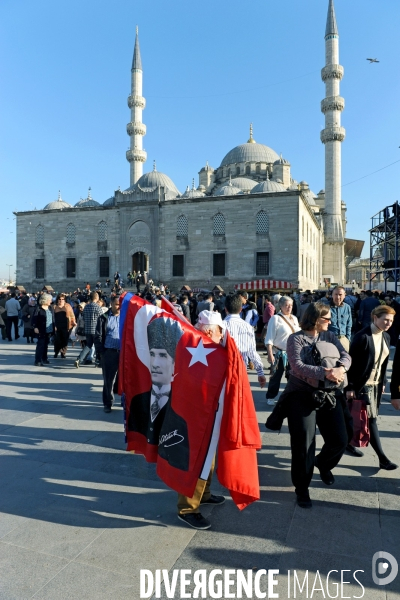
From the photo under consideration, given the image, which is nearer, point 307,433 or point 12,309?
point 307,433

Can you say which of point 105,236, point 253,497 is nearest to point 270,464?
point 253,497

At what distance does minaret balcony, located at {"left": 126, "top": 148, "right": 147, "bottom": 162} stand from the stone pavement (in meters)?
39.7

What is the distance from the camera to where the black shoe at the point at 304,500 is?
336 centimetres

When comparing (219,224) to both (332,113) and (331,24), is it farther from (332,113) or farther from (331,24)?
(331,24)

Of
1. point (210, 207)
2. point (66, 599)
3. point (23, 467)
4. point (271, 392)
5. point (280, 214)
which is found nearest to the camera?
point (66, 599)

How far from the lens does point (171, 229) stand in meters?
34.3

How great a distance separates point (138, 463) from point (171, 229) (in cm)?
3109

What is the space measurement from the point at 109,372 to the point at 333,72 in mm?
40065

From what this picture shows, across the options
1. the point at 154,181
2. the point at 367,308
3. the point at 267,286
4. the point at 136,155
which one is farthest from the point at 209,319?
the point at 136,155

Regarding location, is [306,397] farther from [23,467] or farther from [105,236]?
[105,236]

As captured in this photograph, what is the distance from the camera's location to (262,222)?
31688 mm

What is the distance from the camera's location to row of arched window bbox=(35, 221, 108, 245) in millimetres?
36406

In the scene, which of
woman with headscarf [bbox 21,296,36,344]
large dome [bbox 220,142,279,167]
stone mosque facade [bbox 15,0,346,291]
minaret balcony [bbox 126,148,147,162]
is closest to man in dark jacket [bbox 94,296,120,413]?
woman with headscarf [bbox 21,296,36,344]

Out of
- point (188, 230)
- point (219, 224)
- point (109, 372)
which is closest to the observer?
point (109, 372)
